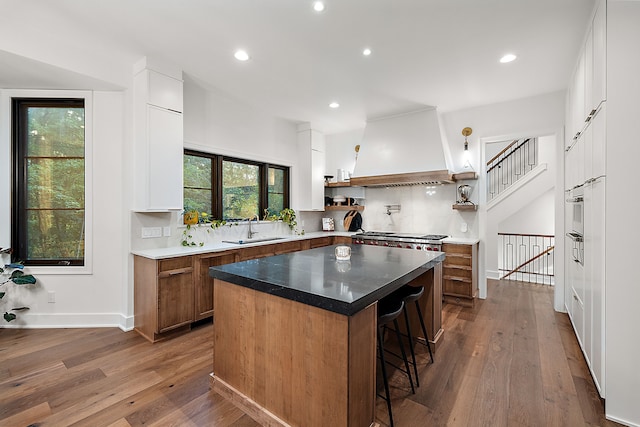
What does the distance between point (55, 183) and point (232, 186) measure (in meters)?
1.93

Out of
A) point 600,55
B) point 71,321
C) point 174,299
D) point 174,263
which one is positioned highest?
point 600,55

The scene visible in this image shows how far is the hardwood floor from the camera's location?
1.79 metres

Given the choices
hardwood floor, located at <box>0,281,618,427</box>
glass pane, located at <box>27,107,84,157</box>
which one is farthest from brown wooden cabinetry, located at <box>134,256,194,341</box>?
glass pane, located at <box>27,107,84,157</box>

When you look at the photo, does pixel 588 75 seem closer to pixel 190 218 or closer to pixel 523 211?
pixel 190 218

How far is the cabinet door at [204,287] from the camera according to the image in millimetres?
3129

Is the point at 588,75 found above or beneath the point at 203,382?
above

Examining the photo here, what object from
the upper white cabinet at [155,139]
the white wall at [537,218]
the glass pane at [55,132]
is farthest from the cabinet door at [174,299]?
the white wall at [537,218]

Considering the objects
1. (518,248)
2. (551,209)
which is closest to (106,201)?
(518,248)

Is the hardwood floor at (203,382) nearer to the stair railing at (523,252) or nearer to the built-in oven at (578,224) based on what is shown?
the built-in oven at (578,224)

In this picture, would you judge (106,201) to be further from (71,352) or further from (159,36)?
(159,36)

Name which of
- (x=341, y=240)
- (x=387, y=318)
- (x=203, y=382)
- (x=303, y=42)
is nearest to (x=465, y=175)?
(x=341, y=240)

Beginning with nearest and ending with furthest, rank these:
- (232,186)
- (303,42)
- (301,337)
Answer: (301,337), (303,42), (232,186)

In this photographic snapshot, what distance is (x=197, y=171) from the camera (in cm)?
381

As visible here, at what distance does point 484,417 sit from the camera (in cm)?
178
